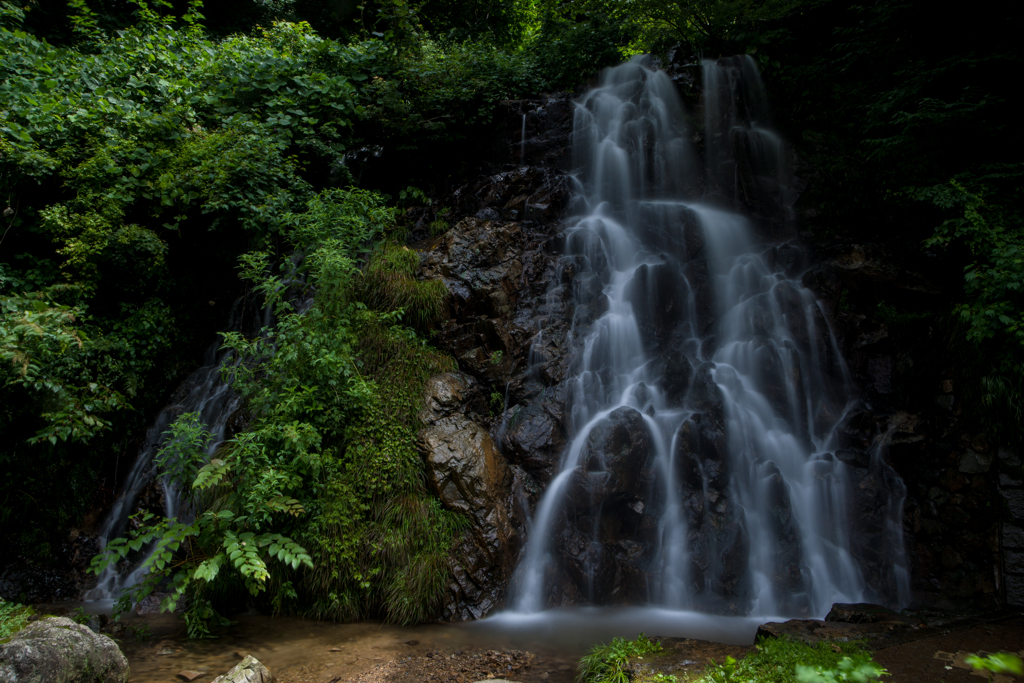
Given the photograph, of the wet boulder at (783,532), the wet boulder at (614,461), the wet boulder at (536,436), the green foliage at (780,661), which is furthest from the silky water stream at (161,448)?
the wet boulder at (783,532)

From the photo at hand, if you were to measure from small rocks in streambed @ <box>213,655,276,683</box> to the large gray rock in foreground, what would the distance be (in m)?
0.73

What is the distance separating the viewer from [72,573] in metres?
6.33

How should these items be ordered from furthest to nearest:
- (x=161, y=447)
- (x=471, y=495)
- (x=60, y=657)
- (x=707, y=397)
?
(x=161, y=447) → (x=707, y=397) → (x=471, y=495) → (x=60, y=657)

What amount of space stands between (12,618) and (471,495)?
14.2 feet

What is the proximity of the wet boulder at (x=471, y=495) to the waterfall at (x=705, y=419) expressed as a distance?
0.41 m

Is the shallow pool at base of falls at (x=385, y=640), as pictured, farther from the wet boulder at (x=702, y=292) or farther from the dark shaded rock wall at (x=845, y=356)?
the wet boulder at (x=702, y=292)

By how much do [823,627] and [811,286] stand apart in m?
5.10

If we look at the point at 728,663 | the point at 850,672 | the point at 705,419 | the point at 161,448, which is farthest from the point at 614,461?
the point at 161,448

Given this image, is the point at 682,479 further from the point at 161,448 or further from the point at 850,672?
the point at 161,448

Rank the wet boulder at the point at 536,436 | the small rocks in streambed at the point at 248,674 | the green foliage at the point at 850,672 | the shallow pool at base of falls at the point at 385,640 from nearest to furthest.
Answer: the green foliage at the point at 850,672
the small rocks in streambed at the point at 248,674
the shallow pool at base of falls at the point at 385,640
the wet boulder at the point at 536,436

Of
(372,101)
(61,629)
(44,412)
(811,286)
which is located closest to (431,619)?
(61,629)

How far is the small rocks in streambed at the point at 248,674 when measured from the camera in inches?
139

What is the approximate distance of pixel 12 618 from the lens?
470cm

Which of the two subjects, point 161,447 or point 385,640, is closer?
point 385,640
